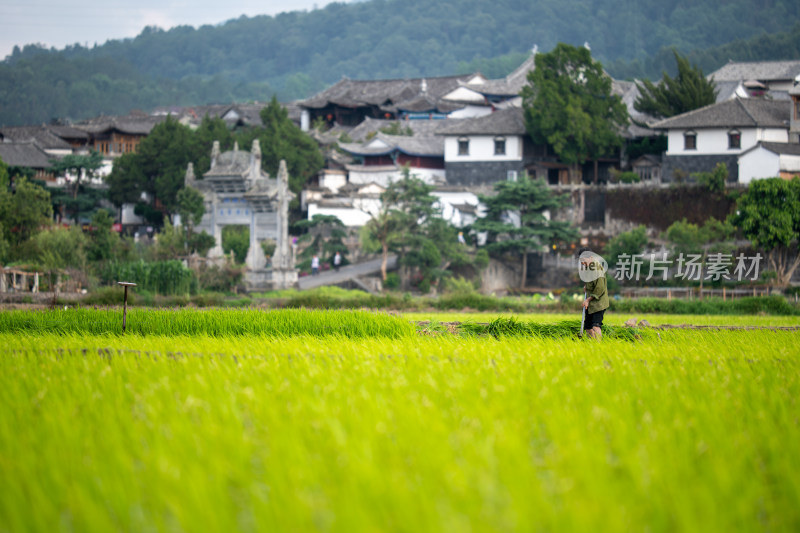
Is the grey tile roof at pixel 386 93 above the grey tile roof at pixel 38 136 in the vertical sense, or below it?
above

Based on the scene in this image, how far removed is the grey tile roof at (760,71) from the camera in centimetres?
5226

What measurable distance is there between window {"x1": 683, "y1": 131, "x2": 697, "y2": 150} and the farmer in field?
30.3 metres

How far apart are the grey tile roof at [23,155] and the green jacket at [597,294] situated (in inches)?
1502

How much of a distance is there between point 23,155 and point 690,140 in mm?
32441

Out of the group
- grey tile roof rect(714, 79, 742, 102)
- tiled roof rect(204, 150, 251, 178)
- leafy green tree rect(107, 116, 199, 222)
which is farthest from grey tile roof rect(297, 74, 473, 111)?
tiled roof rect(204, 150, 251, 178)

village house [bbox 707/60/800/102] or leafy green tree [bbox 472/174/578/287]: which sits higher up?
village house [bbox 707/60/800/102]

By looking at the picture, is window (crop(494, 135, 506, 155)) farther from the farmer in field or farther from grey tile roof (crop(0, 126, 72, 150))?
the farmer in field

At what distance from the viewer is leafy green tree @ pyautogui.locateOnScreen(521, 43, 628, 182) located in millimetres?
39188

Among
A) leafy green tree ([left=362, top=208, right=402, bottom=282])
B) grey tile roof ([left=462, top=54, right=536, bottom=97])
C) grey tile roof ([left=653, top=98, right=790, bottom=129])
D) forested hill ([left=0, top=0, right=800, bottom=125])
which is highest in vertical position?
forested hill ([left=0, top=0, right=800, bottom=125])

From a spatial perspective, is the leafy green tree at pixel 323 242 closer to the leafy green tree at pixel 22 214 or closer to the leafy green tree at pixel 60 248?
the leafy green tree at pixel 22 214

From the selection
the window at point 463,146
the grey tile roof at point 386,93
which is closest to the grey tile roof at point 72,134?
the grey tile roof at point 386,93

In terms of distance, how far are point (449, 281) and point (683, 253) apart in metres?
8.28

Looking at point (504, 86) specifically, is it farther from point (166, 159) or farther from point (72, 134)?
point (72, 134)

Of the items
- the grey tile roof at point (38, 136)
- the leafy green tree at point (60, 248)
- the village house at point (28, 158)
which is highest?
the grey tile roof at point (38, 136)
